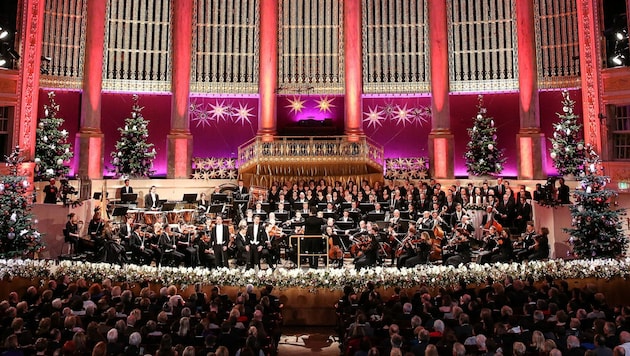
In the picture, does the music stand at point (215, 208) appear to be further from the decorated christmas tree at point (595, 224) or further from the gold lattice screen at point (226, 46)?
the decorated christmas tree at point (595, 224)

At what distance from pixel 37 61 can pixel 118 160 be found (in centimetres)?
421

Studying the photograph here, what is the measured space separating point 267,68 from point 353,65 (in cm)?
341

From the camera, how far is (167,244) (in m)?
13.4

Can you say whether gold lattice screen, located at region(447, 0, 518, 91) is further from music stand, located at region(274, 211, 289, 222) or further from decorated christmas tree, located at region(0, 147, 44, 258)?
decorated christmas tree, located at region(0, 147, 44, 258)

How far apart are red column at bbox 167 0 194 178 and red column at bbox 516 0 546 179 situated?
12.7 metres

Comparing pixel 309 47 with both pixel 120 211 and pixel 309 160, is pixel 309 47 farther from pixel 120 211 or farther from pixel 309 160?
pixel 120 211

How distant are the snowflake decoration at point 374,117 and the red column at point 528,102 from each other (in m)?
5.63

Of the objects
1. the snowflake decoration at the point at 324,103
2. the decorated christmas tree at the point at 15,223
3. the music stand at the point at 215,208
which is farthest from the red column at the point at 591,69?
the decorated christmas tree at the point at 15,223

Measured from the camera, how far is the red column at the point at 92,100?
19.8 m

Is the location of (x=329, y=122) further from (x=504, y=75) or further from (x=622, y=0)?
(x=622, y=0)

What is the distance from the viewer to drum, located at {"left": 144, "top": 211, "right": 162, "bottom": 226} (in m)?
16.5

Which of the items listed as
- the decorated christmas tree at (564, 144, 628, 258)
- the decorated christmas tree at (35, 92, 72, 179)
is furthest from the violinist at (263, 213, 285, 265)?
the decorated christmas tree at (35, 92, 72, 179)

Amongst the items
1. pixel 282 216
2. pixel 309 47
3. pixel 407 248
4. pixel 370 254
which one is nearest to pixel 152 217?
pixel 282 216

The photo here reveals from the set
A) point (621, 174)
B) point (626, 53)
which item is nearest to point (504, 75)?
point (626, 53)
